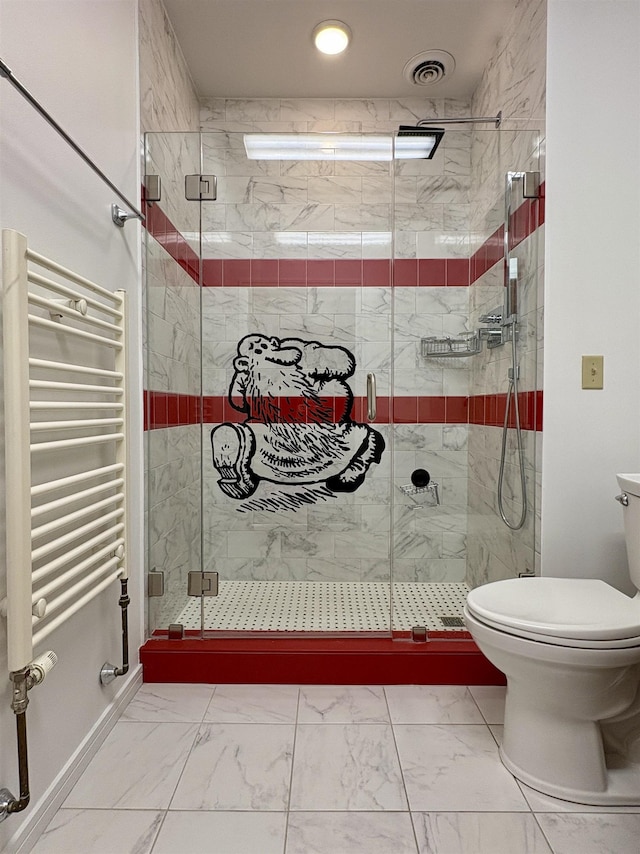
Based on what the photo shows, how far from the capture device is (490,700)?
6.41ft

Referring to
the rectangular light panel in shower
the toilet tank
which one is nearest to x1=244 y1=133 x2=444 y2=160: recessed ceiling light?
the rectangular light panel in shower

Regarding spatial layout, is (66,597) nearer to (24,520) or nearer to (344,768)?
(24,520)

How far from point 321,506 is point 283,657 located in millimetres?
588

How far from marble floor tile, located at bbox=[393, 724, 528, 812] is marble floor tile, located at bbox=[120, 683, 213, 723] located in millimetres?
683

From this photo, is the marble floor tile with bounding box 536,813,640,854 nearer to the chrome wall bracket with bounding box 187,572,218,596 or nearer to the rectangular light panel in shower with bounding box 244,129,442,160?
the chrome wall bracket with bounding box 187,572,218,596

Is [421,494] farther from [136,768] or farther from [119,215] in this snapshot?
[119,215]

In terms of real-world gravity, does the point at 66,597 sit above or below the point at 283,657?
above

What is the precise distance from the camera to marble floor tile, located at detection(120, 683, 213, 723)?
184cm

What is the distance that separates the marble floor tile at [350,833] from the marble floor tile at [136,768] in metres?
0.36

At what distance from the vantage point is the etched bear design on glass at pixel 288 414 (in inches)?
87.0

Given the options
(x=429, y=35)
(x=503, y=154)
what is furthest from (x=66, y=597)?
(x=429, y=35)

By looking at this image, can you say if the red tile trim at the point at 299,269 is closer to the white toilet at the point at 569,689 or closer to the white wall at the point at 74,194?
the white wall at the point at 74,194

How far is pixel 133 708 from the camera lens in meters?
1.89

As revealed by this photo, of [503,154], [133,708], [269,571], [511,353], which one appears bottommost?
[133,708]
